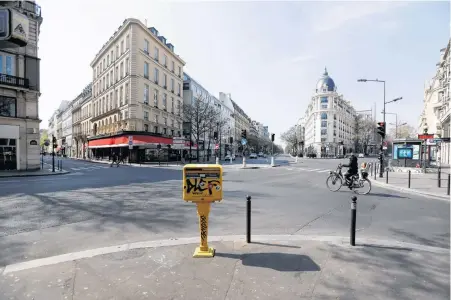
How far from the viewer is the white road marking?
390 centimetres

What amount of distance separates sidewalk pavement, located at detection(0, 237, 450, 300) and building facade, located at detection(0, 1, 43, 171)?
23.4 meters

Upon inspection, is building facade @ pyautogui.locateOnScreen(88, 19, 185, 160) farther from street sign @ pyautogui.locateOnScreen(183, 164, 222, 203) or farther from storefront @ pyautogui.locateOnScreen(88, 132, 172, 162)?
street sign @ pyautogui.locateOnScreen(183, 164, 222, 203)

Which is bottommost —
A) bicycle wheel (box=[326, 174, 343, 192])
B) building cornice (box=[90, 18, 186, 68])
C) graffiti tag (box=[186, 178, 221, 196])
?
bicycle wheel (box=[326, 174, 343, 192])

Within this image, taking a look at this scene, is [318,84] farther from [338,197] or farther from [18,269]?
[18,269]

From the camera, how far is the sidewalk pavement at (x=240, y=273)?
311 cm

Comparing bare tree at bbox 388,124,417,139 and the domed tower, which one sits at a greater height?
the domed tower

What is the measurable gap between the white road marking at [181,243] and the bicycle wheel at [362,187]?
6.44 m

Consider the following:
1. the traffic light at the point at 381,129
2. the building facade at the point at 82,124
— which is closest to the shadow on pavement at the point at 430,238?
the traffic light at the point at 381,129

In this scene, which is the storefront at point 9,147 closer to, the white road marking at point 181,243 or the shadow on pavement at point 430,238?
the white road marking at point 181,243

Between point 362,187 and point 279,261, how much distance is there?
337 inches

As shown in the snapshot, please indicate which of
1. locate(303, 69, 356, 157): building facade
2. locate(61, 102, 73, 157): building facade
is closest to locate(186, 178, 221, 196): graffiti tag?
locate(61, 102, 73, 157): building facade

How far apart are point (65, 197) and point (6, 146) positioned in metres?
17.6

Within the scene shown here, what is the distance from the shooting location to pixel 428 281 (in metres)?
3.45

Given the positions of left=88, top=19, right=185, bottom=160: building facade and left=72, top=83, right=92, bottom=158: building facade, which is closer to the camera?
left=88, top=19, right=185, bottom=160: building facade
